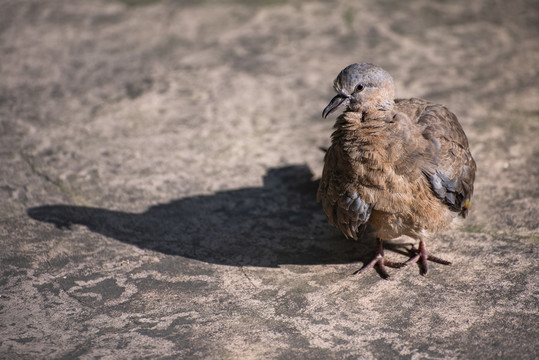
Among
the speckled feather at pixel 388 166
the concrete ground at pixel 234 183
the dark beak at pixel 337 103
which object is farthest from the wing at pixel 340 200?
the concrete ground at pixel 234 183

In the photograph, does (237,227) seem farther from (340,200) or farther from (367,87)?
(367,87)

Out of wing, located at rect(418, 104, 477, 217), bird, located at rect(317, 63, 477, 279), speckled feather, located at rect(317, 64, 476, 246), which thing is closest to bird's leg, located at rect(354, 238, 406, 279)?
bird, located at rect(317, 63, 477, 279)

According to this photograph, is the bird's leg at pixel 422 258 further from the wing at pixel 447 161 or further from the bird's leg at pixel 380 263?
the wing at pixel 447 161

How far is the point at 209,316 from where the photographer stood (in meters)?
3.14

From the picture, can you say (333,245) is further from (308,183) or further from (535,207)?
(535,207)

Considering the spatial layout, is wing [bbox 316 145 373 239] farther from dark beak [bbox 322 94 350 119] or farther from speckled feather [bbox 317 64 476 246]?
dark beak [bbox 322 94 350 119]

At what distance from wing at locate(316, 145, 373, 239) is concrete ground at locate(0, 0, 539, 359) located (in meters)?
0.35

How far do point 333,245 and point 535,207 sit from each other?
4.72ft

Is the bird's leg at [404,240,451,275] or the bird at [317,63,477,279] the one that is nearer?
the bird at [317,63,477,279]

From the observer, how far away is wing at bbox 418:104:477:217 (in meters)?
3.31

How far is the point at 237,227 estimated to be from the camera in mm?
4012

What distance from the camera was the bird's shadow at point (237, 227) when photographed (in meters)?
3.71

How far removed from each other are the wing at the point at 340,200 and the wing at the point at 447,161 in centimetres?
42

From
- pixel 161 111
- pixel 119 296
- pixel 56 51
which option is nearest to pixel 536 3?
pixel 161 111
